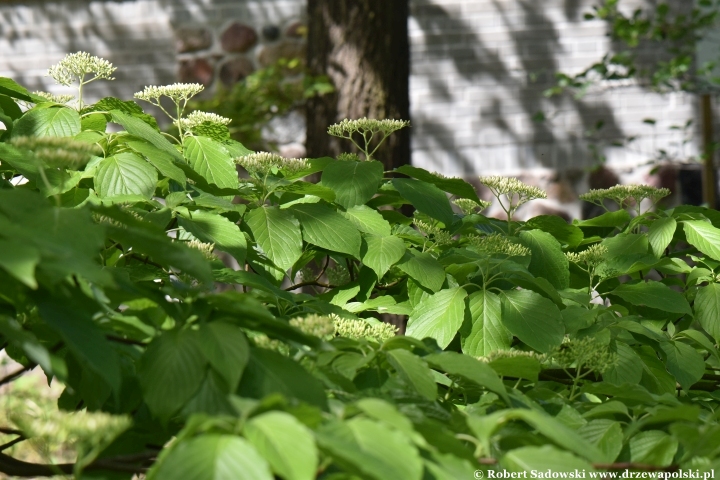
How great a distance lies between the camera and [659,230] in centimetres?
143

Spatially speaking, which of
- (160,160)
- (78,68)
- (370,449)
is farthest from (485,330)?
(78,68)

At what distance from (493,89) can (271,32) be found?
1167mm

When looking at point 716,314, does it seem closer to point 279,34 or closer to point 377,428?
point 377,428

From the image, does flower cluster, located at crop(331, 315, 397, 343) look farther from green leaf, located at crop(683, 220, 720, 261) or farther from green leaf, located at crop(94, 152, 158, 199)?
green leaf, located at crop(683, 220, 720, 261)

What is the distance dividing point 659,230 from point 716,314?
0.68ft

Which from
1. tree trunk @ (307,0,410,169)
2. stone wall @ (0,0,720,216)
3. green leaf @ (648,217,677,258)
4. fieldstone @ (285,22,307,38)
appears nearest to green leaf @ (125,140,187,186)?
green leaf @ (648,217,677,258)

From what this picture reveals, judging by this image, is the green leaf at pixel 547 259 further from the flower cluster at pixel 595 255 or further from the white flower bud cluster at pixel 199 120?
the white flower bud cluster at pixel 199 120

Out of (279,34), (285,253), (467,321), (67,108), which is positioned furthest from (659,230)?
(279,34)

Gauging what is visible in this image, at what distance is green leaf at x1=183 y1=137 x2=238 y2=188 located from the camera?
52.7 inches

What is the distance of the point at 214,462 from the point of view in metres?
0.53

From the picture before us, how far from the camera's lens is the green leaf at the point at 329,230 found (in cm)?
121

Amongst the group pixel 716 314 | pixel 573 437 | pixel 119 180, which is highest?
pixel 119 180

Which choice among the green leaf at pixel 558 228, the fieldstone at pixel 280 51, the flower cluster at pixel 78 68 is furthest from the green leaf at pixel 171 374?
the fieldstone at pixel 280 51

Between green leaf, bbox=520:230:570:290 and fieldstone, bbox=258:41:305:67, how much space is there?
312cm
